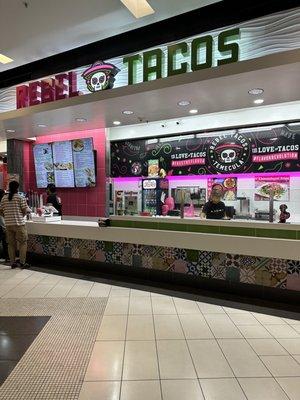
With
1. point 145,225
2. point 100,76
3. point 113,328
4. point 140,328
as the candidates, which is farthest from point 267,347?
point 100,76

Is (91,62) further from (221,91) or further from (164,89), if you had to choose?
(221,91)

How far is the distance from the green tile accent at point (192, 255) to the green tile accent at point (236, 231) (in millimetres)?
553

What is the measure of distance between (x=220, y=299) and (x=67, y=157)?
16.6ft

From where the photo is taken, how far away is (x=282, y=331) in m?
3.23

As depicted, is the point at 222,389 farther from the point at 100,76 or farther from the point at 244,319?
the point at 100,76

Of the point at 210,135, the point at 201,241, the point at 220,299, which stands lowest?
the point at 220,299

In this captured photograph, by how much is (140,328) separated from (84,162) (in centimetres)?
484

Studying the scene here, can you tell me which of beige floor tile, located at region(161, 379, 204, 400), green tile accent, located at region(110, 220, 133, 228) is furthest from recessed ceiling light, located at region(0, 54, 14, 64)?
beige floor tile, located at region(161, 379, 204, 400)

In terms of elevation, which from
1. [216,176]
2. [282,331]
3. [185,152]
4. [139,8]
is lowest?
[282,331]

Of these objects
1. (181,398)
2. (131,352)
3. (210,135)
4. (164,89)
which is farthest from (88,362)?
(210,135)

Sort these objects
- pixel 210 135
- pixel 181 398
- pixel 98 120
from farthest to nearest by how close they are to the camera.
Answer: pixel 210 135 < pixel 98 120 < pixel 181 398

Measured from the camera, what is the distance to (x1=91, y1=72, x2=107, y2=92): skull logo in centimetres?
511

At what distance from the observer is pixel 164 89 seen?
4.24 m

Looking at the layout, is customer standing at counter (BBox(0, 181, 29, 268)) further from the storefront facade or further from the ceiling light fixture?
the ceiling light fixture
